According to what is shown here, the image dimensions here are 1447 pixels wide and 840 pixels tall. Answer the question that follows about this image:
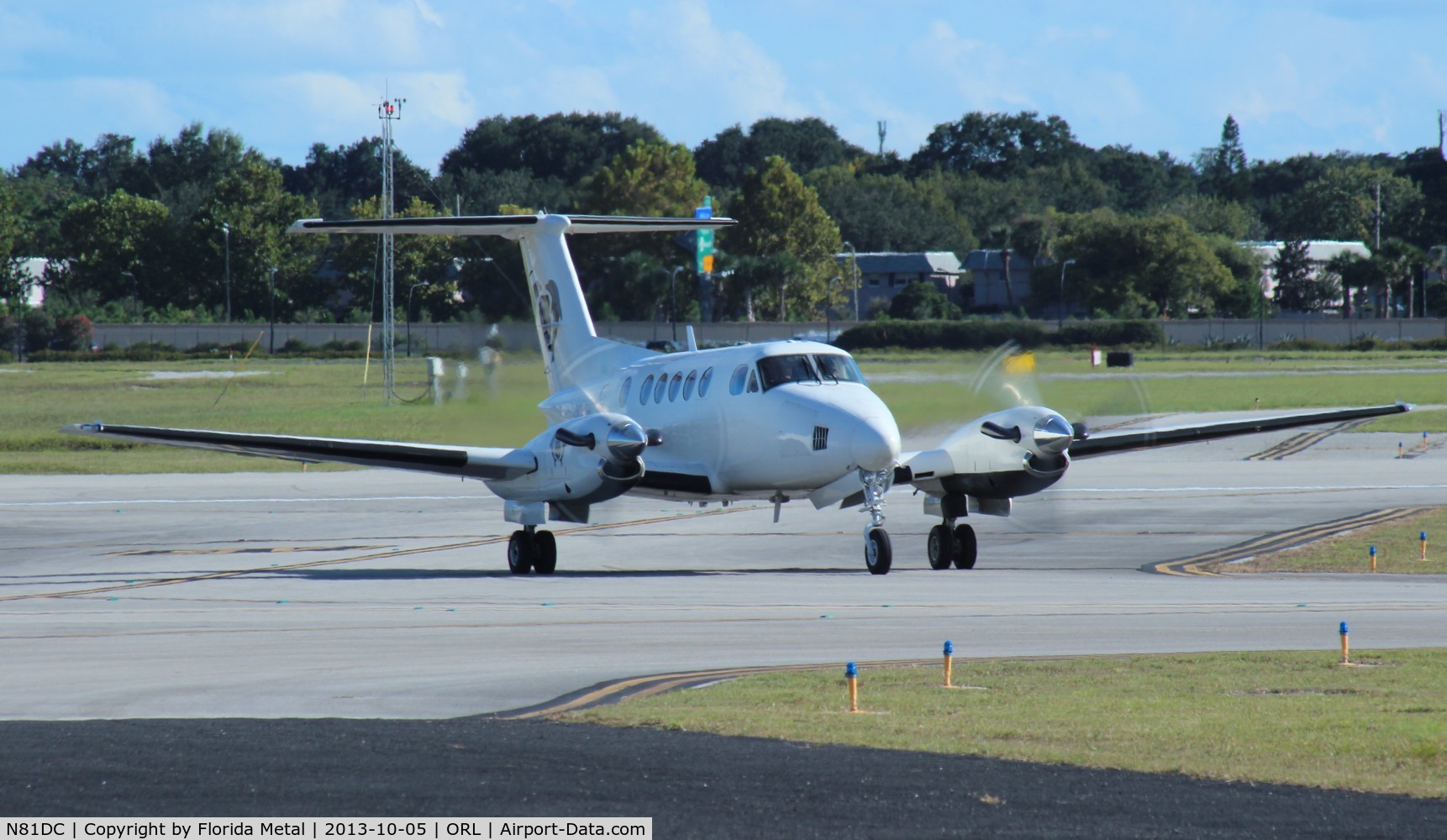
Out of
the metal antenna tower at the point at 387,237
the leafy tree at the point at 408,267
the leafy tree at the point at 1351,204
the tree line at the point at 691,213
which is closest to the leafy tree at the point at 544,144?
the tree line at the point at 691,213

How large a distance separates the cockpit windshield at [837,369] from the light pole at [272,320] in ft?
315

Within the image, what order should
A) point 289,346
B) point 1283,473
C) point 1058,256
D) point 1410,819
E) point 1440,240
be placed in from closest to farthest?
point 1410,819, point 1283,473, point 289,346, point 1058,256, point 1440,240

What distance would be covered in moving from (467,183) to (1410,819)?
131 m

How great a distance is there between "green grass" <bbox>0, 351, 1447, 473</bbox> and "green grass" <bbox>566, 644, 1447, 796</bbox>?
10353 mm

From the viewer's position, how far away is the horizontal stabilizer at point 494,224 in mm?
24016

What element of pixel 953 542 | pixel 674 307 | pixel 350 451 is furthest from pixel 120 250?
pixel 953 542

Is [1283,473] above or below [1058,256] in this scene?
below

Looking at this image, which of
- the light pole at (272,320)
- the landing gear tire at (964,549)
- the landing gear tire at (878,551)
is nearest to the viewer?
the landing gear tire at (878,551)

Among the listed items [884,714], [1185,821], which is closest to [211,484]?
[884,714]

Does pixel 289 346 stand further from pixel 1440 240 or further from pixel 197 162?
pixel 1440 240

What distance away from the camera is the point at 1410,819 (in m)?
7.81

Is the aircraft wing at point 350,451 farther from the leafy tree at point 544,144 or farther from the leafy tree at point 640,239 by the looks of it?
the leafy tree at point 544,144

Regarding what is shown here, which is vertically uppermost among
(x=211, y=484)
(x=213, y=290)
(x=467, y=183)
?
(x=467, y=183)

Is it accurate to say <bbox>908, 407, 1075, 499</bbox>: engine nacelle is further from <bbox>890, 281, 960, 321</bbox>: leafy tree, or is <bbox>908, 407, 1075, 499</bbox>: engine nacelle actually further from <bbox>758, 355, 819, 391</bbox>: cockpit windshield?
<bbox>890, 281, 960, 321</bbox>: leafy tree
